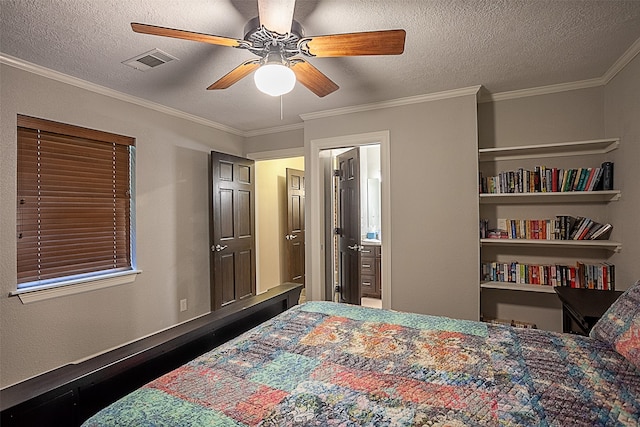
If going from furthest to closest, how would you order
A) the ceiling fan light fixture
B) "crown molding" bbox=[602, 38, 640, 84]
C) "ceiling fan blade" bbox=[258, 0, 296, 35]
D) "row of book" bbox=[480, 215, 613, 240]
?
1. "row of book" bbox=[480, 215, 613, 240]
2. "crown molding" bbox=[602, 38, 640, 84]
3. the ceiling fan light fixture
4. "ceiling fan blade" bbox=[258, 0, 296, 35]

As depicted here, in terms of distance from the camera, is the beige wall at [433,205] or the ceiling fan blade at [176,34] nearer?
the ceiling fan blade at [176,34]

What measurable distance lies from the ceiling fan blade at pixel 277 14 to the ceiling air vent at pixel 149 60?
1.09 metres

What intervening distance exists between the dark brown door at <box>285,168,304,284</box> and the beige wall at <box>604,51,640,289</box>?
12.7 feet

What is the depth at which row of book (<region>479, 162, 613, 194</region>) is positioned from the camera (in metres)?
2.62

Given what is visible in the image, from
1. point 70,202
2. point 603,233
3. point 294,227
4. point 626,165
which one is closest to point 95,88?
point 70,202

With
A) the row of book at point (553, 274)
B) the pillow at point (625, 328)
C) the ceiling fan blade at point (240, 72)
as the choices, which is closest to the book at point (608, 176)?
the row of book at point (553, 274)

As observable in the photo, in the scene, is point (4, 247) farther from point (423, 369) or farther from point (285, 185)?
point (285, 185)

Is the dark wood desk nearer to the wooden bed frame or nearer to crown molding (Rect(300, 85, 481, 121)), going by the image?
crown molding (Rect(300, 85, 481, 121))

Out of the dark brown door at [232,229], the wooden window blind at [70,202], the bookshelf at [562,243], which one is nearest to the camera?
the wooden window blind at [70,202]

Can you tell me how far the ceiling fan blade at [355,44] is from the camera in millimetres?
1533

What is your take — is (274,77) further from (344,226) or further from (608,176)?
(608,176)

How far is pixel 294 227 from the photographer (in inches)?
213

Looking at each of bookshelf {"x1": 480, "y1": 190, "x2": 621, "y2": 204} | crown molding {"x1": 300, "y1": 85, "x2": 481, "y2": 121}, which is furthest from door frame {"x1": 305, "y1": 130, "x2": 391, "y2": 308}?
bookshelf {"x1": 480, "y1": 190, "x2": 621, "y2": 204}

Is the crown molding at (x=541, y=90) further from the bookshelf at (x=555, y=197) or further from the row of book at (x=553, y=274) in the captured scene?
the row of book at (x=553, y=274)
